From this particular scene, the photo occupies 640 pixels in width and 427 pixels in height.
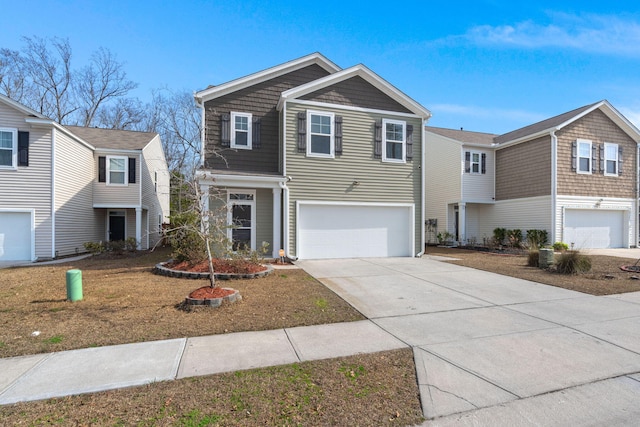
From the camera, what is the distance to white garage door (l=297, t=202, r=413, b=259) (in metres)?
12.2

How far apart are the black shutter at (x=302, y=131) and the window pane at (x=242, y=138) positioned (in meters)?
2.11

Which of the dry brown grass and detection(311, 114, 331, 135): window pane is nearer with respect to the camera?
the dry brown grass

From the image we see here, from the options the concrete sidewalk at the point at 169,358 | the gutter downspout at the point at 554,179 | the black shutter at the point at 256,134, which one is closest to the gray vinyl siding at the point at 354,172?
the black shutter at the point at 256,134

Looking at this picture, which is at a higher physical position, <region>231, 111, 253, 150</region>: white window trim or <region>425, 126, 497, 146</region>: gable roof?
<region>425, 126, 497, 146</region>: gable roof

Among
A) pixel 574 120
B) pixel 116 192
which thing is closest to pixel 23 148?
pixel 116 192

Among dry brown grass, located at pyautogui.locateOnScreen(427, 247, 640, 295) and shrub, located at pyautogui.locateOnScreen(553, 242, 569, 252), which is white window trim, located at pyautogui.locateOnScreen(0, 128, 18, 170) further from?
shrub, located at pyautogui.locateOnScreen(553, 242, 569, 252)

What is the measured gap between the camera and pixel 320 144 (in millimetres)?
12242

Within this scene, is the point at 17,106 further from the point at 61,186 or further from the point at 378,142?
the point at 378,142

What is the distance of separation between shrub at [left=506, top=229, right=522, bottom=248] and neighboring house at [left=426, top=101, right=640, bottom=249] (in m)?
0.57

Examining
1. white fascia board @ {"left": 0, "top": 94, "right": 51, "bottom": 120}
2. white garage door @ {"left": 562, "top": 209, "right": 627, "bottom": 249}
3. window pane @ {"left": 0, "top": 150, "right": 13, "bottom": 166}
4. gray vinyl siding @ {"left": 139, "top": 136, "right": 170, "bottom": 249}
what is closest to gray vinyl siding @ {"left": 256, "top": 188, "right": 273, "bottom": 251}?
gray vinyl siding @ {"left": 139, "top": 136, "right": 170, "bottom": 249}

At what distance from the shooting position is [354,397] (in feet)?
9.94

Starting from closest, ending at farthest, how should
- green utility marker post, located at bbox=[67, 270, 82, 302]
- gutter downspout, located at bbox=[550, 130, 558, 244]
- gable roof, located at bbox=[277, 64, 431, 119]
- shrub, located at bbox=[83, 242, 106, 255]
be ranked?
green utility marker post, located at bbox=[67, 270, 82, 302]
gable roof, located at bbox=[277, 64, 431, 119]
shrub, located at bbox=[83, 242, 106, 255]
gutter downspout, located at bbox=[550, 130, 558, 244]

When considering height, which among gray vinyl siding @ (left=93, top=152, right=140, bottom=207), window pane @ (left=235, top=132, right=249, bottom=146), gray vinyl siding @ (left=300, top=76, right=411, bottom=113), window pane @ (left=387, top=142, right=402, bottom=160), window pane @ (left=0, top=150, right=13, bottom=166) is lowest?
gray vinyl siding @ (left=93, top=152, right=140, bottom=207)

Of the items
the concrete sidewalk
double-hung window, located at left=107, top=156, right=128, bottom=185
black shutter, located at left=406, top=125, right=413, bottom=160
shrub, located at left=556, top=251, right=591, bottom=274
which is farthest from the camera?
double-hung window, located at left=107, top=156, right=128, bottom=185
